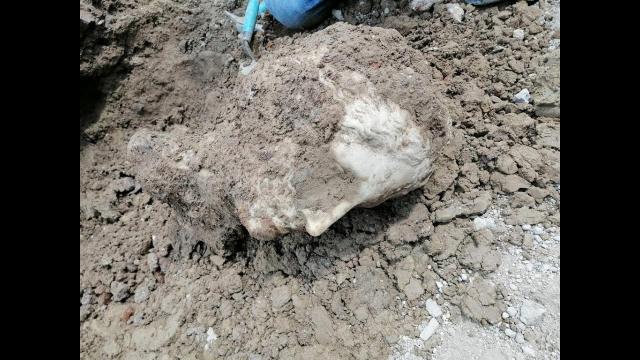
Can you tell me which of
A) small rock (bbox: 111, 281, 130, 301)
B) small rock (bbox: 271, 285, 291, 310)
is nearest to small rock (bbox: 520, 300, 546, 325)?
small rock (bbox: 271, 285, 291, 310)

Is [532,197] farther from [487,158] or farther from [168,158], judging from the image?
[168,158]

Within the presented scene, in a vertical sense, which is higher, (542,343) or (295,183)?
(295,183)

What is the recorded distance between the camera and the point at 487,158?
1686mm

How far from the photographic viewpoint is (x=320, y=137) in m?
1.41

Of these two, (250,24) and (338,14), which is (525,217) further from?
(250,24)

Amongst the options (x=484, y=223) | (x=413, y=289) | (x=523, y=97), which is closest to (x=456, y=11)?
(x=523, y=97)

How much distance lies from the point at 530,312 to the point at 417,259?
1.40ft

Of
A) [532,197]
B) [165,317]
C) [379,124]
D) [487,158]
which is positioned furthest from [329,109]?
[165,317]

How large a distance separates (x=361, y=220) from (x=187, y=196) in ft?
2.41

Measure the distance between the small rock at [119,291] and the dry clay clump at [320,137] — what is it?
0.75m

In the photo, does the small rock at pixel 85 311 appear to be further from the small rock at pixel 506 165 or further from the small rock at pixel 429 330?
the small rock at pixel 506 165

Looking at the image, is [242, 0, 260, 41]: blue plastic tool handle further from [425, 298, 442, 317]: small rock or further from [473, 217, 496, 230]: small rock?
[425, 298, 442, 317]: small rock

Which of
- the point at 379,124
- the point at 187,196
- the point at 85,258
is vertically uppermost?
the point at 379,124

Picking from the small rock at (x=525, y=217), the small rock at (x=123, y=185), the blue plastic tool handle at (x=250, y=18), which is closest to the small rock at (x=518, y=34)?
the small rock at (x=525, y=217)
